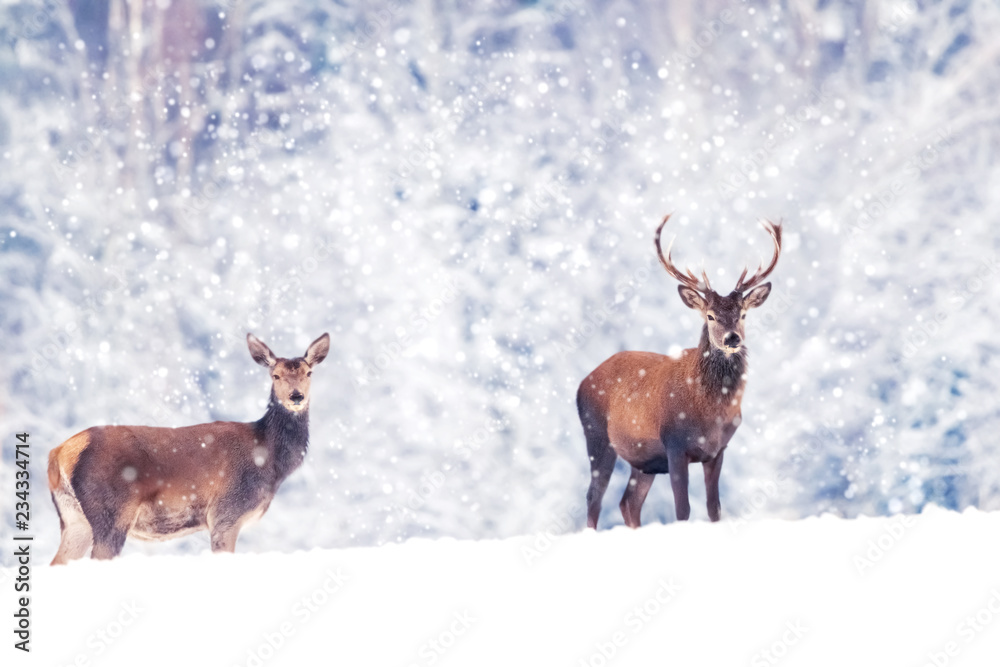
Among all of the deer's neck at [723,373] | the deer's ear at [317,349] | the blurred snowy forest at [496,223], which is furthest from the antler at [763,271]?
the deer's ear at [317,349]

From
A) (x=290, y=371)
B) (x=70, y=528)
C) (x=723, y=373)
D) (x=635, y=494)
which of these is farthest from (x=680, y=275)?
(x=70, y=528)

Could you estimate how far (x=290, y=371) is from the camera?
3.85m

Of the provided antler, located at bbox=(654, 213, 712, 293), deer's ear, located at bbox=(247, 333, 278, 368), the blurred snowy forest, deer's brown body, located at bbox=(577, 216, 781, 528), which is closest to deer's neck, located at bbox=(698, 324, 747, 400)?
deer's brown body, located at bbox=(577, 216, 781, 528)

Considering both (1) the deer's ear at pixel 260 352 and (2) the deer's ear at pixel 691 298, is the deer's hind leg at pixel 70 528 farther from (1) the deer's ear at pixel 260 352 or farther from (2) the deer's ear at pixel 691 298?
(2) the deer's ear at pixel 691 298

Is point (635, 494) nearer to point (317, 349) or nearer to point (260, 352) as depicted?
point (317, 349)

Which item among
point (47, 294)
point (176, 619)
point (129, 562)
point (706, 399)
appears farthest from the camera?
point (47, 294)

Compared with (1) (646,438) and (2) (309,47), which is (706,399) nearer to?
(1) (646,438)

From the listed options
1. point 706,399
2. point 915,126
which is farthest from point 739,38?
point 706,399

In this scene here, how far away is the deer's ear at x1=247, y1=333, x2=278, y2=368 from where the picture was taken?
12.7 ft

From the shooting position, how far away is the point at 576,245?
5281 mm

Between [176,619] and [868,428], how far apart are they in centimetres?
361

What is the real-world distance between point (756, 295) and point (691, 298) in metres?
0.23

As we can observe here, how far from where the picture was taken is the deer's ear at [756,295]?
363 centimetres

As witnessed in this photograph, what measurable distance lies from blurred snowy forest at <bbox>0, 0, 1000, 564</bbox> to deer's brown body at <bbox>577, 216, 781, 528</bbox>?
99 cm
